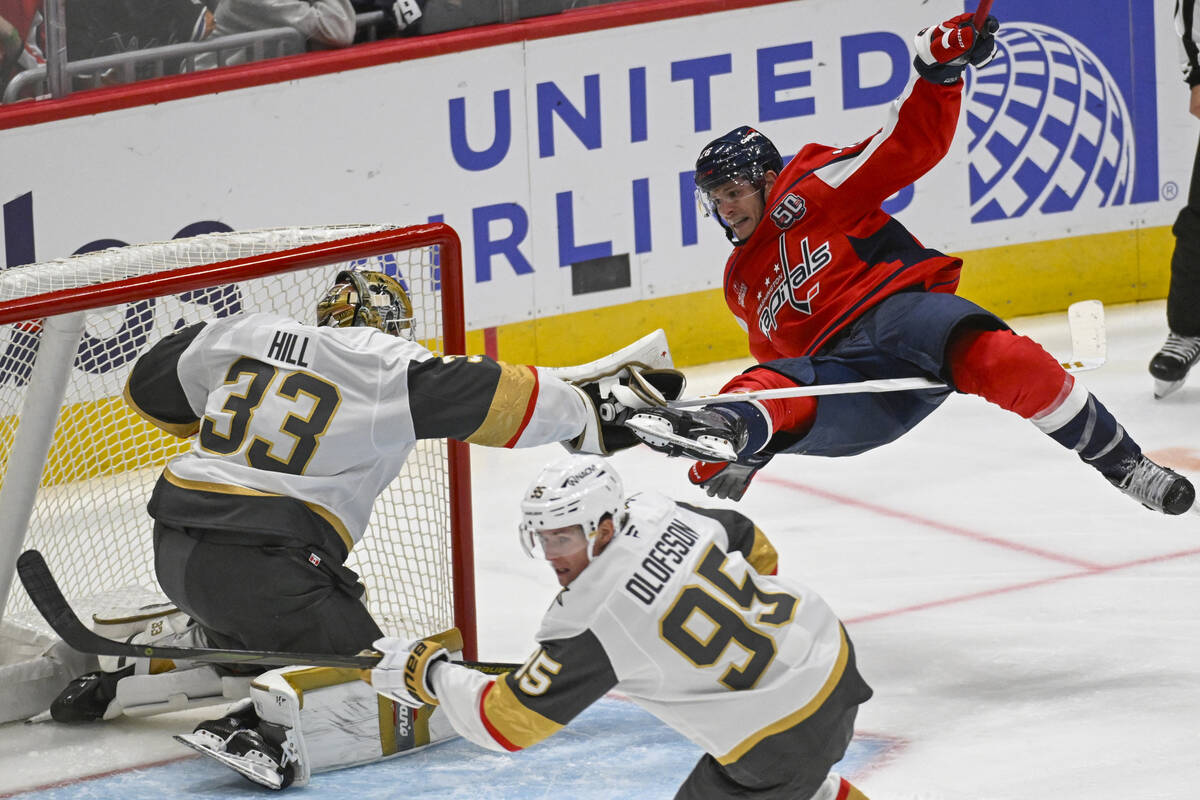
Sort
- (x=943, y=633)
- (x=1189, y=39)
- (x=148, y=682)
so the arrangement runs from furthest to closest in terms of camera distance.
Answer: (x=1189, y=39) < (x=943, y=633) < (x=148, y=682)

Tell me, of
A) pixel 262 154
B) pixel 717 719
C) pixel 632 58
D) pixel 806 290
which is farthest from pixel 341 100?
pixel 717 719

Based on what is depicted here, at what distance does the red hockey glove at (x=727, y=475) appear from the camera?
4.12m

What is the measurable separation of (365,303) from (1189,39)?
3.09m

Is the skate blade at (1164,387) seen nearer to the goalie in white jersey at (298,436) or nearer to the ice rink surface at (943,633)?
the ice rink surface at (943,633)

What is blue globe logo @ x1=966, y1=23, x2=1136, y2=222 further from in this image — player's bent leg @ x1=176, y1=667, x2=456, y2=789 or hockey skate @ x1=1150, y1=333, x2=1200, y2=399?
player's bent leg @ x1=176, y1=667, x2=456, y2=789

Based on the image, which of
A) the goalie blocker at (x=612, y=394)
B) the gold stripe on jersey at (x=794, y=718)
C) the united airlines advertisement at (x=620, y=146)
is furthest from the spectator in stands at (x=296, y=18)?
the gold stripe on jersey at (x=794, y=718)

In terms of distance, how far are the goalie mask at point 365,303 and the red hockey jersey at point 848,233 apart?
2.95 feet

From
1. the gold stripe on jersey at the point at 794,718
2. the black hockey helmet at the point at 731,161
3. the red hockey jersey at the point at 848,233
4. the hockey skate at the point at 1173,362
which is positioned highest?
the black hockey helmet at the point at 731,161

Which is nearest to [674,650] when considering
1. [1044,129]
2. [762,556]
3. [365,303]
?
[762,556]

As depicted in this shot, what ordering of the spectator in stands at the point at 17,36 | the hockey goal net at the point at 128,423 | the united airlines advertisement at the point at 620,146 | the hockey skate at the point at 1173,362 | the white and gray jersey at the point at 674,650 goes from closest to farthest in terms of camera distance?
the white and gray jersey at the point at 674,650
the hockey goal net at the point at 128,423
the spectator in stands at the point at 17,36
the united airlines advertisement at the point at 620,146
the hockey skate at the point at 1173,362

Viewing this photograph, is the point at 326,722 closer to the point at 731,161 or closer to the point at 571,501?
the point at 571,501

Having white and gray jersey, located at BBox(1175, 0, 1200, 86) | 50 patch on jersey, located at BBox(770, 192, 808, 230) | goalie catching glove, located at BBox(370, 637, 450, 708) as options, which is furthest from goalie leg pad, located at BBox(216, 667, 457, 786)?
white and gray jersey, located at BBox(1175, 0, 1200, 86)

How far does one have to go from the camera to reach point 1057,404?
3.94 meters

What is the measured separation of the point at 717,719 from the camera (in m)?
2.70
